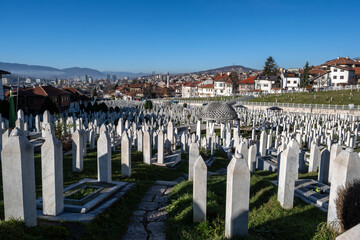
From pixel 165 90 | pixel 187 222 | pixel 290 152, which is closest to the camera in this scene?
pixel 187 222

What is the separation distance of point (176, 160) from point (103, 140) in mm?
5228

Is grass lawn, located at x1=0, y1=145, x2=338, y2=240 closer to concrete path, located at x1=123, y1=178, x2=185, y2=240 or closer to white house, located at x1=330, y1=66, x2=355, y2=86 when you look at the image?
concrete path, located at x1=123, y1=178, x2=185, y2=240

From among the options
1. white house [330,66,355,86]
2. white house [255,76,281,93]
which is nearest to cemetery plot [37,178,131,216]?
white house [330,66,355,86]

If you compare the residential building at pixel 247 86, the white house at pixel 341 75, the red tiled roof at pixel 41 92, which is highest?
the white house at pixel 341 75

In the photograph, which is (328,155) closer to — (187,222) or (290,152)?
(290,152)

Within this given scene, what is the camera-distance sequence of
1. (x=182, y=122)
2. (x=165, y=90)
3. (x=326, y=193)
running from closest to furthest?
1. (x=326, y=193)
2. (x=182, y=122)
3. (x=165, y=90)

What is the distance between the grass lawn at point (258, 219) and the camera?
492 centimetres

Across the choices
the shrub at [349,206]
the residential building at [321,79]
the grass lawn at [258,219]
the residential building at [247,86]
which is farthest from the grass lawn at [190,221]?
the residential building at [247,86]

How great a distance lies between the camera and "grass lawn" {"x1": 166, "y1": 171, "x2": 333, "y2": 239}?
4.92 m

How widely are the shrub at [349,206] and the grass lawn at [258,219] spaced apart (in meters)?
0.53

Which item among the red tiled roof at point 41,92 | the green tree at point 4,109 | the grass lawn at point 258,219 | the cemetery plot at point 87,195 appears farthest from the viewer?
the red tiled roof at point 41,92

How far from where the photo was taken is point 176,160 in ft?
38.8

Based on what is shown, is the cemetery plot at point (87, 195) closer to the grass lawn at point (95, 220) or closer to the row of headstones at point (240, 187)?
the grass lawn at point (95, 220)

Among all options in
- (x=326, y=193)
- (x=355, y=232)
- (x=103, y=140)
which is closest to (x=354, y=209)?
(x=355, y=232)
